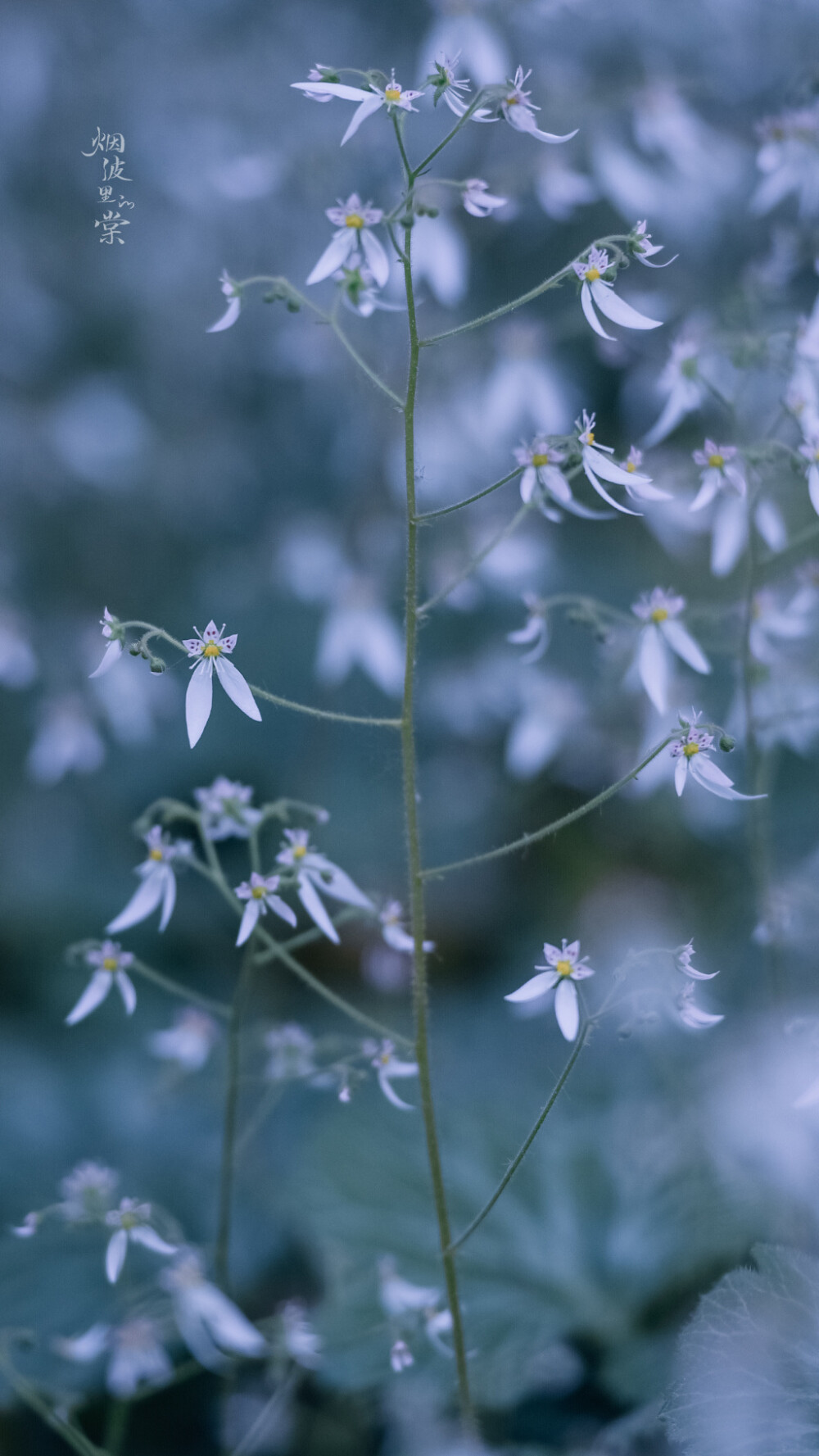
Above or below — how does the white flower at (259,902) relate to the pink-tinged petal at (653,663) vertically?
below

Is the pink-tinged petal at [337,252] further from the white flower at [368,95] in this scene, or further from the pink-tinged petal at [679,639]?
the pink-tinged petal at [679,639]

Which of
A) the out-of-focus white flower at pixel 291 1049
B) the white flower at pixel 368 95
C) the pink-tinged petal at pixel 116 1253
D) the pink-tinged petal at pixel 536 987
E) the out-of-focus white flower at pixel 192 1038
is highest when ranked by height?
the white flower at pixel 368 95

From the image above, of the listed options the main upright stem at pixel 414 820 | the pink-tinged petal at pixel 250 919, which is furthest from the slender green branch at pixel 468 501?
the pink-tinged petal at pixel 250 919

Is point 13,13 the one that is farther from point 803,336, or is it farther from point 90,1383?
point 90,1383

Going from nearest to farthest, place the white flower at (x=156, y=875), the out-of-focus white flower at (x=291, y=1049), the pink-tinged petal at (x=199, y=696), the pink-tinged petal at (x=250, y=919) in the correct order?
1. the pink-tinged petal at (x=199, y=696)
2. the pink-tinged petal at (x=250, y=919)
3. the white flower at (x=156, y=875)
4. the out-of-focus white flower at (x=291, y=1049)

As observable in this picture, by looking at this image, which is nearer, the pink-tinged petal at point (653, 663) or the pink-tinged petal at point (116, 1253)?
the pink-tinged petal at point (116, 1253)

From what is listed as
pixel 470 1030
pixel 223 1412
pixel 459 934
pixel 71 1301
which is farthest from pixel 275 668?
pixel 223 1412

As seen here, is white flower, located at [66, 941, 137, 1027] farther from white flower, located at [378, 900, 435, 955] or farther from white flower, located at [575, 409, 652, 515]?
white flower, located at [575, 409, 652, 515]
